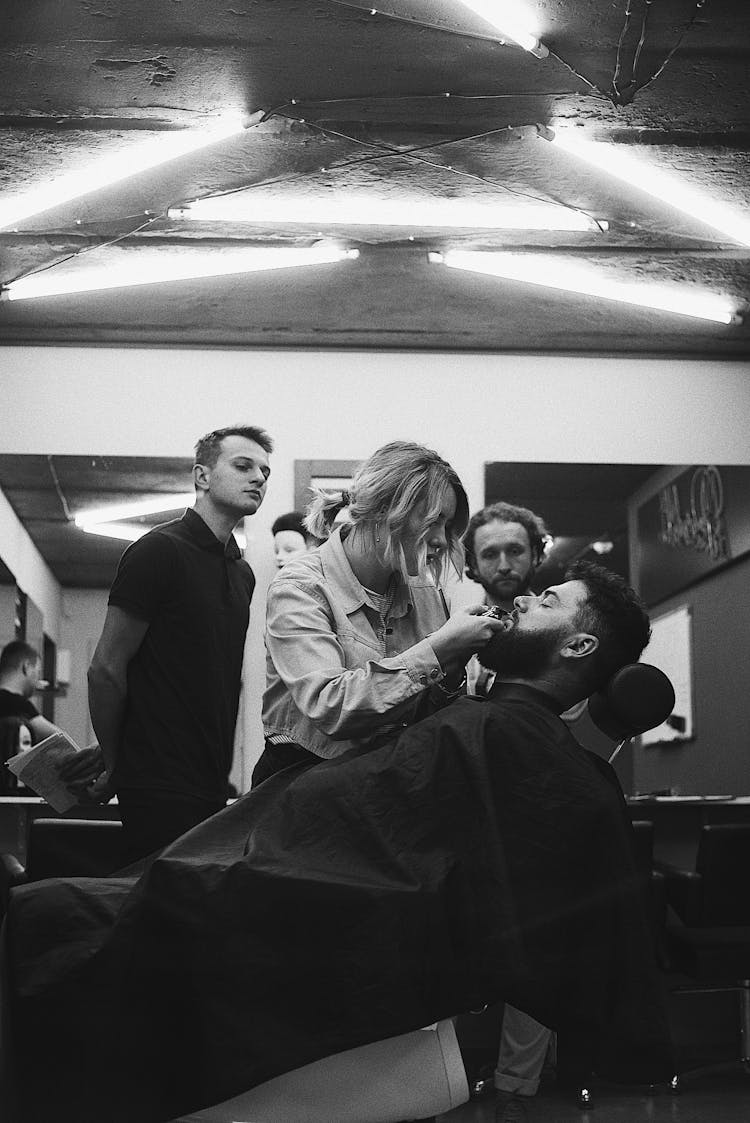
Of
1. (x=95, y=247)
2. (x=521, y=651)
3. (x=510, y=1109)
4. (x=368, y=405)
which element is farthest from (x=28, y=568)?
(x=521, y=651)

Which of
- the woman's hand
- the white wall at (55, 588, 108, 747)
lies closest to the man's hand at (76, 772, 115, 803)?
the woman's hand

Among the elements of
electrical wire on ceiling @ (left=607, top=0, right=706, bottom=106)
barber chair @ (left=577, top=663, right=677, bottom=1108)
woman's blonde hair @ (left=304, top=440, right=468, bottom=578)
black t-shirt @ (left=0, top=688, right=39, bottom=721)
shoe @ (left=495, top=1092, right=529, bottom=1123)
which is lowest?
shoe @ (left=495, top=1092, right=529, bottom=1123)

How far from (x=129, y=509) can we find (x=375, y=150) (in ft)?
5.50

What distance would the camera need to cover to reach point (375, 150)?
11.7ft

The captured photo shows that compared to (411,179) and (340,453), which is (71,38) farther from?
(340,453)

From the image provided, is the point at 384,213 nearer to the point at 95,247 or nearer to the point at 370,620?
the point at 95,247

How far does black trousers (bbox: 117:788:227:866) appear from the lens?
2.68m

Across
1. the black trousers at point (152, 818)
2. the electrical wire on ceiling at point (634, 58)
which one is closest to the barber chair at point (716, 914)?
the black trousers at point (152, 818)

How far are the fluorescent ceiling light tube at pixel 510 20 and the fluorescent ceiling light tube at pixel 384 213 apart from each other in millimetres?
796

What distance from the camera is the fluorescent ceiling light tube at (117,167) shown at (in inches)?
136

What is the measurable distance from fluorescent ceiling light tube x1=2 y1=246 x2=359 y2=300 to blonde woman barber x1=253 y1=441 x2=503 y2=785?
79.1 inches

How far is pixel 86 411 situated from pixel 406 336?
1.24 meters

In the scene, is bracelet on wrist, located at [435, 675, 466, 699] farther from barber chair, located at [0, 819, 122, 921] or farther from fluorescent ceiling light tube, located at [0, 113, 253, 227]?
fluorescent ceiling light tube, located at [0, 113, 253, 227]

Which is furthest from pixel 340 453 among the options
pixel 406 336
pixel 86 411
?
pixel 86 411
